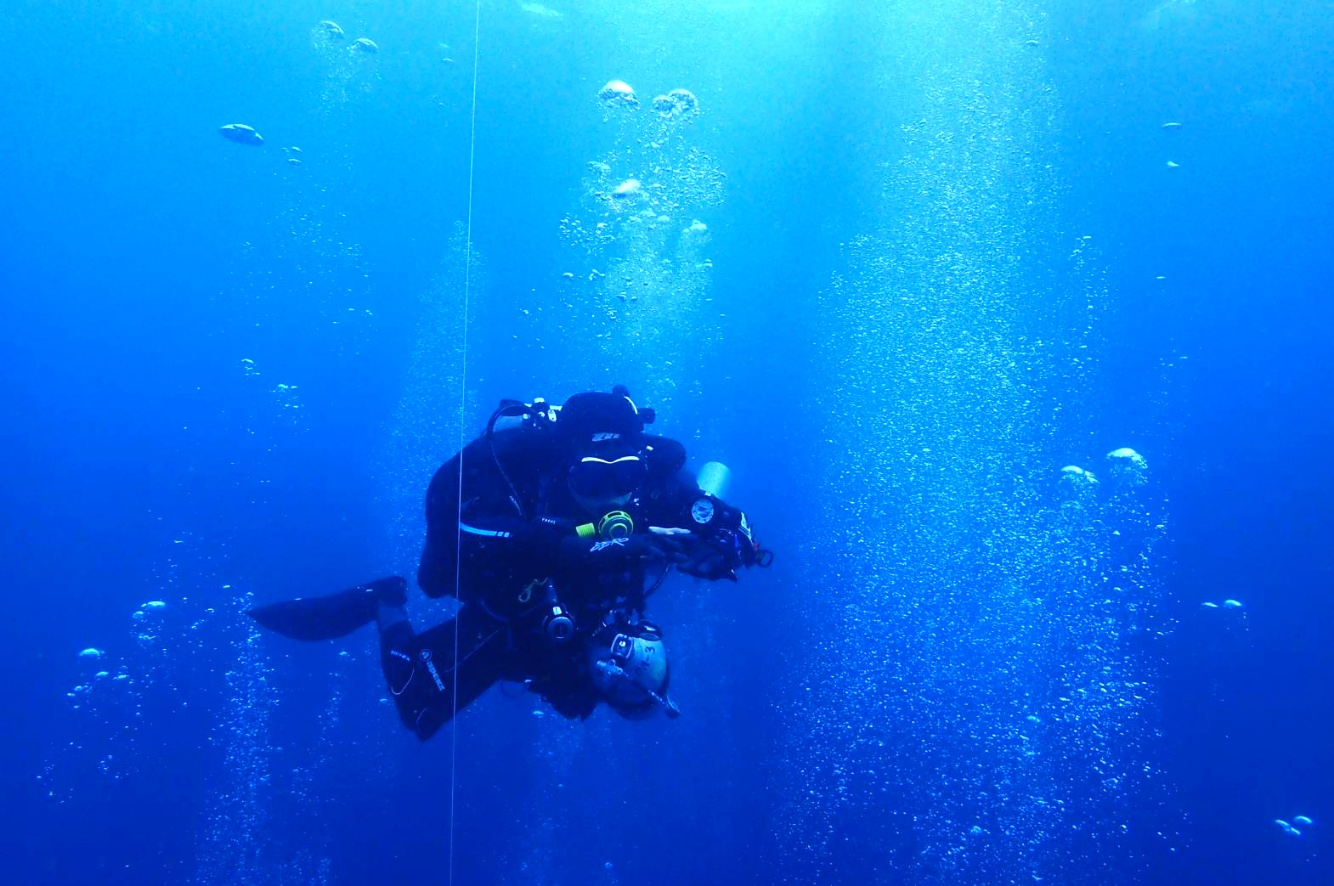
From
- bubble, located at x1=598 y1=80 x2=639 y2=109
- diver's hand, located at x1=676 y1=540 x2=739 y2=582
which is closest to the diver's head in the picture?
diver's hand, located at x1=676 y1=540 x2=739 y2=582

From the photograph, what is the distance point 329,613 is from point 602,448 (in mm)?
3047

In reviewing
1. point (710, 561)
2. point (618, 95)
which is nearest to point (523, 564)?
point (710, 561)

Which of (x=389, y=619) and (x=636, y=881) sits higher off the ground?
(x=389, y=619)

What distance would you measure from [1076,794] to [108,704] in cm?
1553

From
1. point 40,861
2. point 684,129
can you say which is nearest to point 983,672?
point 40,861

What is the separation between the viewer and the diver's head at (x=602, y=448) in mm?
3199

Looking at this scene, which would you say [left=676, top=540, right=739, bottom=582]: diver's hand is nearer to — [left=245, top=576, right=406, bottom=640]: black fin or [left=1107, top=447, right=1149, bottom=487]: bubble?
[left=245, top=576, right=406, bottom=640]: black fin

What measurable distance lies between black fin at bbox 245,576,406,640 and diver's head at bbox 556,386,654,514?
2515 mm

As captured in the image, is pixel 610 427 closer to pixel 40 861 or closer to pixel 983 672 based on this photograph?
pixel 983 672

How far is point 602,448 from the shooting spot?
329 centimetres

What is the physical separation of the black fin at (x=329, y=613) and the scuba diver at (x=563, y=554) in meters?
1.19

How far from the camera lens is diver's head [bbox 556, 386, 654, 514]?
10.5 feet

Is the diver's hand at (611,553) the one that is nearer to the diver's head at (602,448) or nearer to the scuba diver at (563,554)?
the scuba diver at (563,554)

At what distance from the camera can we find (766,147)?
20422 mm
